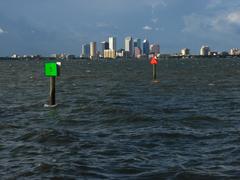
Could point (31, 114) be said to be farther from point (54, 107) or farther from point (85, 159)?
point (85, 159)

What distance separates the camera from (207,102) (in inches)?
1209

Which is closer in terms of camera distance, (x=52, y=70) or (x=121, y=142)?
(x=121, y=142)

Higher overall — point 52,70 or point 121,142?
point 52,70

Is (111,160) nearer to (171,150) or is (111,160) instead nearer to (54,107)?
(171,150)

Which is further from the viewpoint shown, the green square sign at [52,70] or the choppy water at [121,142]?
the green square sign at [52,70]

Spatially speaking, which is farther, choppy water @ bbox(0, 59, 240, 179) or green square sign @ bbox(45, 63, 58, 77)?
Answer: green square sign @ bbox(45, 63, 58, 77)

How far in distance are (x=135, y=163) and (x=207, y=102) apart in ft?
56.6

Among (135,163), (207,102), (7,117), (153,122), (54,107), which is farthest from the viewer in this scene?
(207,102)

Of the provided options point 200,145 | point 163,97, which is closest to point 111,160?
point 200,145

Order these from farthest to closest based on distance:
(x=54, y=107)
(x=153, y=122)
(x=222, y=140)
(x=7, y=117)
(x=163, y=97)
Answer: (x=163, y=97) → (x=54, y=107) → (x=7, y=117) → (x=153, y=122) → (x=222, y=140)

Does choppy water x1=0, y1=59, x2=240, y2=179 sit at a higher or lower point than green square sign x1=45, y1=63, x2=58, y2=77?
lower

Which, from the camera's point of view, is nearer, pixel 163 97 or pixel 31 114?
pixel 31 114

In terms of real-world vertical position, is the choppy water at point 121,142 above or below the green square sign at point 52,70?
below

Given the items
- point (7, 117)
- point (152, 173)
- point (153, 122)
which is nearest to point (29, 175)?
point (152, 173)
